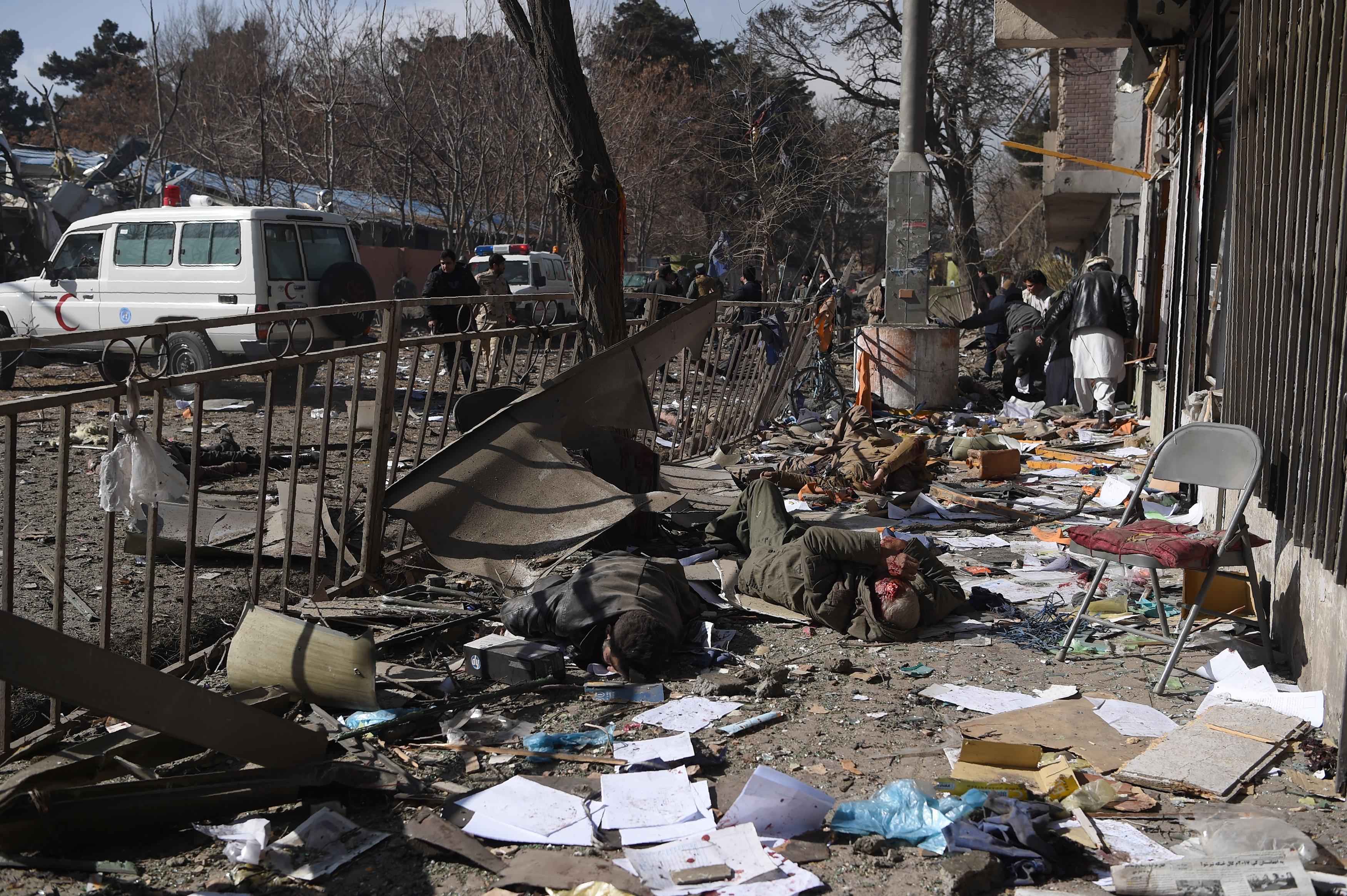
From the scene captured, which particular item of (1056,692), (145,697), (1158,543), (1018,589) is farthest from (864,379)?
(145,697)

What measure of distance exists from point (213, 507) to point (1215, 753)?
5170 millimetres

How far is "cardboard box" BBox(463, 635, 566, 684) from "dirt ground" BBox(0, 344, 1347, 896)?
0.10 m

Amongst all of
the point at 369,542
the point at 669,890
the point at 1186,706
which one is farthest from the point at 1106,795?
the point at 369,542

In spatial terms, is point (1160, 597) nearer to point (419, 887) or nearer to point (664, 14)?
point (419, 887)

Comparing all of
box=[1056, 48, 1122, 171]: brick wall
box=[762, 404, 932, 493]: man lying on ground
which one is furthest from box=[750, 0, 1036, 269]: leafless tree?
box=[762, 404, 932, 493]: man lying on ground

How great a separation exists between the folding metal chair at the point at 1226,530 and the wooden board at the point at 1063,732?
48cm

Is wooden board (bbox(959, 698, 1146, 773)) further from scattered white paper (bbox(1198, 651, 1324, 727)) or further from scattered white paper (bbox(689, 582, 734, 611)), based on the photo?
scattered white paper (bbox(689, 582, 734, 611))

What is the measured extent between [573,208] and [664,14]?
34690 millimetres

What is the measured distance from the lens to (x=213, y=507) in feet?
19.6

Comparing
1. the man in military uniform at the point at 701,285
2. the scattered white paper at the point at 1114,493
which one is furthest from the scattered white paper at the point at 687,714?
the man in military uniform at the point at 701,285

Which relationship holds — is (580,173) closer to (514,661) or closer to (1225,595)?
(514,661)

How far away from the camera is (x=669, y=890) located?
8.58 feet

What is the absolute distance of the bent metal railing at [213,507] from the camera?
344 centimetres

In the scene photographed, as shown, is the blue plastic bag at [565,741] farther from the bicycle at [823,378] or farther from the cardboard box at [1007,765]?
the bicycle at [823,378]
